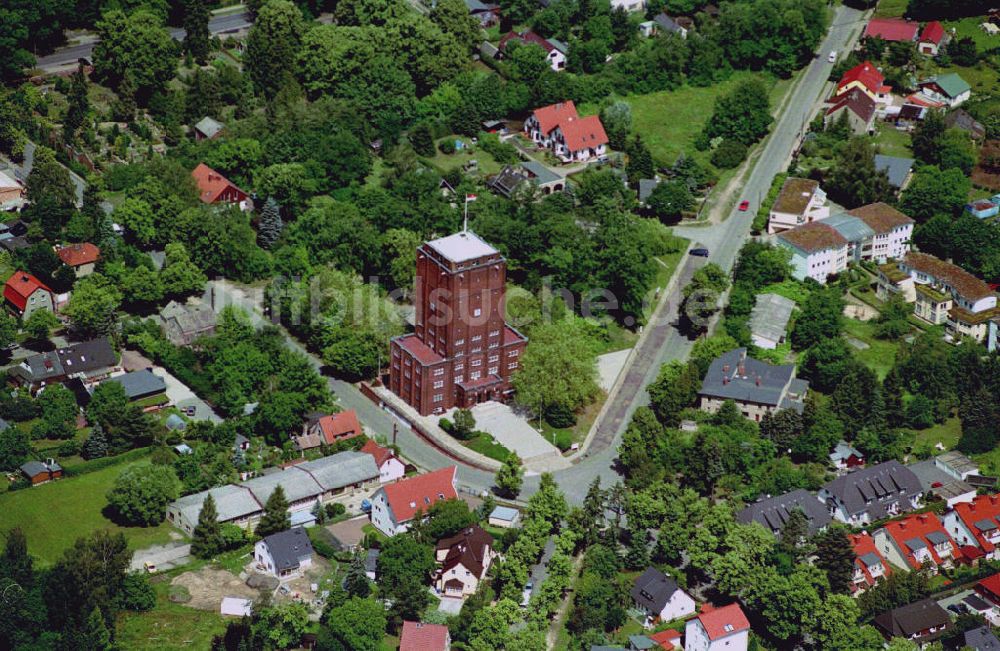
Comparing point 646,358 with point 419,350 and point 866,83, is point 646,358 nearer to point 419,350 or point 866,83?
point 419,350

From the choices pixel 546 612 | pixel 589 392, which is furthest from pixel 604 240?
pixel 546 612

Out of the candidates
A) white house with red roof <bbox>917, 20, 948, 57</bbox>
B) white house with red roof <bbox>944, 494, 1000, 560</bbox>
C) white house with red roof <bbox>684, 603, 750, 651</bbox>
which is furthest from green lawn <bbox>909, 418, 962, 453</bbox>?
white house with red roof <bbox>917, 20, 948, 57</bbox>

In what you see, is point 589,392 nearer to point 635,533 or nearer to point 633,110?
point 635,533

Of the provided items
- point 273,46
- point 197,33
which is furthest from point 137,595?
point 197,33

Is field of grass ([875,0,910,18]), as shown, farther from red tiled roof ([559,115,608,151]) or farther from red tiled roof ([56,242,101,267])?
red tiled roof ([56,242,101,267])

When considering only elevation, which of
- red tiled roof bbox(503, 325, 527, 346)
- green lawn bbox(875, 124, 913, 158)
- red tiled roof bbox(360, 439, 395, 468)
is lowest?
red tiled roof bbox(360, 439, 395, 468)

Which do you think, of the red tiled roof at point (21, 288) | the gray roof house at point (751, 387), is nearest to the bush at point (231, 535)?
the red tiled roof at point (21, 288)
